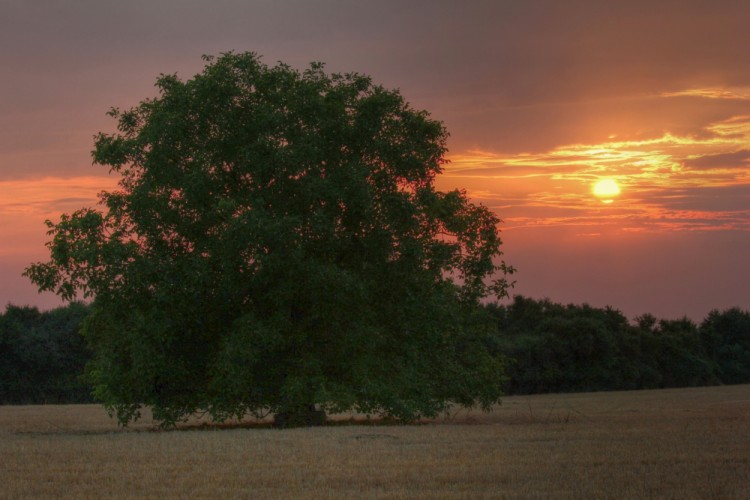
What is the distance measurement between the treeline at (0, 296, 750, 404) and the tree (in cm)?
3741

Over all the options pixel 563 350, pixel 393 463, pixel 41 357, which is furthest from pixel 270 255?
pixel 563 350

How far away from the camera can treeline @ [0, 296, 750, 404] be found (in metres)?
78.2

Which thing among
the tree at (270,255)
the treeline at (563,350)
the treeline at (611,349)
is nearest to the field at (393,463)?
the tree at (270,255)

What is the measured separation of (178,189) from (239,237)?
455cm

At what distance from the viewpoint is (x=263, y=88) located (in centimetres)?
3762

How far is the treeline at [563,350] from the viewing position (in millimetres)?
78250

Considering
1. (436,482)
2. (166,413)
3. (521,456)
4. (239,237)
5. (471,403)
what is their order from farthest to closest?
(471,403) < (166,413) < (239,237) < (521,456) < (436,482)

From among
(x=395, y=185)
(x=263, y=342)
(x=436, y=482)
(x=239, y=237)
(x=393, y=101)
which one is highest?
(x=393, y=101)

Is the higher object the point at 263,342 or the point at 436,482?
the point at 263,342

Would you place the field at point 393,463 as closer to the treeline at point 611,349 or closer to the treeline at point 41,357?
the treeline at point 41,357

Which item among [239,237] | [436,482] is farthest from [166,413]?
[436,482]

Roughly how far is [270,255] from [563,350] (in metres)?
56.3

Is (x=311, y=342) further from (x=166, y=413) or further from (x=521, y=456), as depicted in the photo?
(x=521, y=456)

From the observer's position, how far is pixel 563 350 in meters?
85.9
